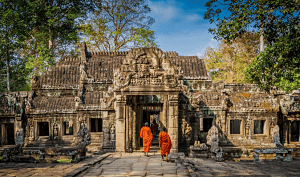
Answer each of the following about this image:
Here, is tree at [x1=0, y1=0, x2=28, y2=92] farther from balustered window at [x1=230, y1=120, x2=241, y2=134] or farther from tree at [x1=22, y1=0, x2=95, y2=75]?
balustered window at [x1=230, y1=120, x2=241, y2=134]

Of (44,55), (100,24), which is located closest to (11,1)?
(44,55)

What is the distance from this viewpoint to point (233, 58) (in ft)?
97.5

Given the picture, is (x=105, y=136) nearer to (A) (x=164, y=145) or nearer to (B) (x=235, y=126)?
(A) (x=164, y=145)

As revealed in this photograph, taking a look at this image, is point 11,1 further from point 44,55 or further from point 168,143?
point 168,143

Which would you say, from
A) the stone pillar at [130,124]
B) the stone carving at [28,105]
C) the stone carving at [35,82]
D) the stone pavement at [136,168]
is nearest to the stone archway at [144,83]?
the stone pillar at [130,124]

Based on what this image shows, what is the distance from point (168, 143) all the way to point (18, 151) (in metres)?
7.38

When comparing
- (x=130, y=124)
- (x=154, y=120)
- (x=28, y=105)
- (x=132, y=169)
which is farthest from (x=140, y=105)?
(x=28, y=105)

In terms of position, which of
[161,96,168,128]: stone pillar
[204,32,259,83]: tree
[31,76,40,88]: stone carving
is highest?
[204,32,259,83]: tree

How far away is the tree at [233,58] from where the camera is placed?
28.6m

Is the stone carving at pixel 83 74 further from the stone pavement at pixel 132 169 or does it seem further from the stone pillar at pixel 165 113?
the stone pavement at pixel 132 169

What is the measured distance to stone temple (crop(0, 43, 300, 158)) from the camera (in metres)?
12.8

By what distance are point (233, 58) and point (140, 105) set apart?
1899 cm

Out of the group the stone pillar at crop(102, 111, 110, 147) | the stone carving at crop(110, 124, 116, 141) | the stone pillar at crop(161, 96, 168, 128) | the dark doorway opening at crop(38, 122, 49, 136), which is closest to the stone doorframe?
the stone pillar at crop(161, 96, 168, 128)

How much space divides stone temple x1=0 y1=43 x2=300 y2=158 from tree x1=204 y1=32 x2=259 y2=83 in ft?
32.7
